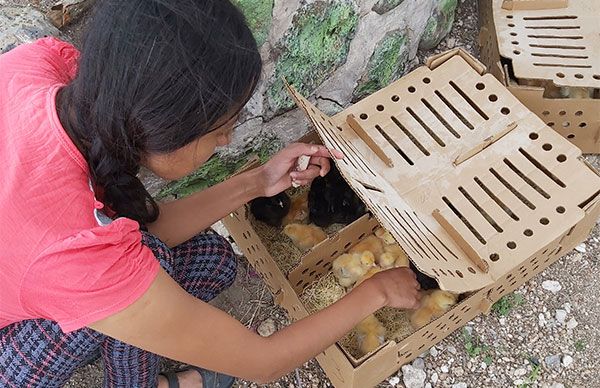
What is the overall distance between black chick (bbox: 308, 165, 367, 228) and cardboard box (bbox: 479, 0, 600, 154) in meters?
0.69

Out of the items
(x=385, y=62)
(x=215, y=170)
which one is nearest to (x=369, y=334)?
(x=215, y=170)

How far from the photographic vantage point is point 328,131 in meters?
1.89

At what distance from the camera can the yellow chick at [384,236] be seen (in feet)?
7.79

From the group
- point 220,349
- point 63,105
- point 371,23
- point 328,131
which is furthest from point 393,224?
point 371,23

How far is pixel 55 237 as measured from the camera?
134 centimetres

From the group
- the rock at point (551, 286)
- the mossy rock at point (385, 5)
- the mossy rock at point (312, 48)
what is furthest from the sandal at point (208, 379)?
the mossy rock at point (385, 5)

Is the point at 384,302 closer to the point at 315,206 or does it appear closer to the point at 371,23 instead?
the point at 315,206

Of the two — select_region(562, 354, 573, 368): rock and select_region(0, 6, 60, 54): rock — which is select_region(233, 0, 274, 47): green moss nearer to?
select_region(0, 6, 60, 54): rock

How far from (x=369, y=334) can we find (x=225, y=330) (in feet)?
2.59

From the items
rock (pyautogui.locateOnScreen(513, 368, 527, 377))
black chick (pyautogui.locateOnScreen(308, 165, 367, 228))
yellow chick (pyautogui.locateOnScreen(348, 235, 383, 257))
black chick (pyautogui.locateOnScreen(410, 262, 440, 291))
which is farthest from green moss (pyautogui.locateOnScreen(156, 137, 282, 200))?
rock (pyautogui.locateOnScreen(513, 368, 527, 377))

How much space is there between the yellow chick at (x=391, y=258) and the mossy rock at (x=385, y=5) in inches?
33.9

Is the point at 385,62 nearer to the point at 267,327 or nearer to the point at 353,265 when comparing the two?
the point at 353,265

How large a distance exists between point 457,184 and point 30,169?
1.26m

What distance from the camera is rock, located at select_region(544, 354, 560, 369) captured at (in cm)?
227
